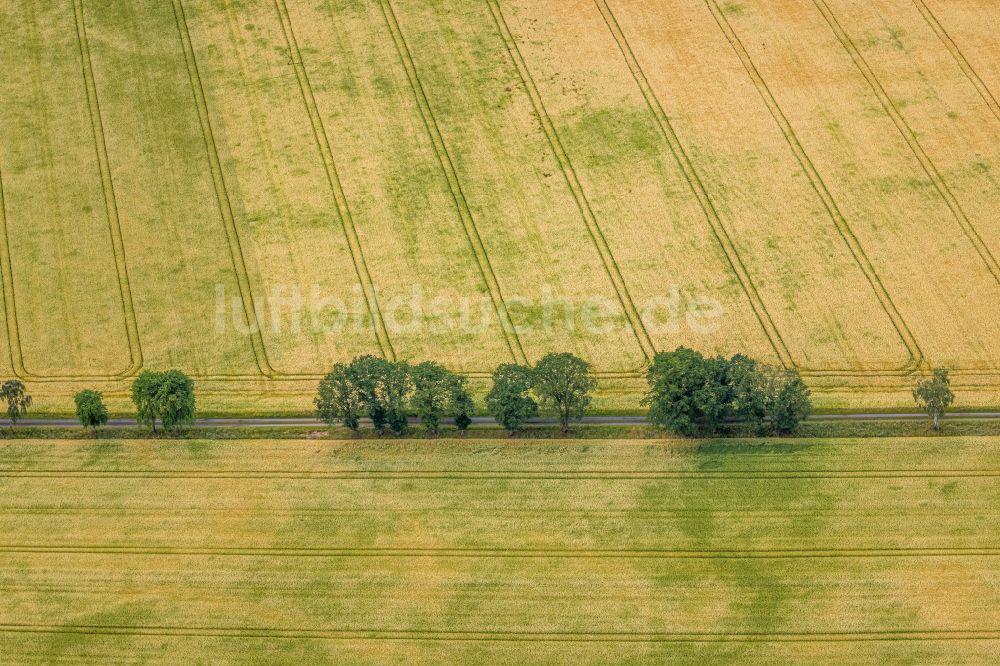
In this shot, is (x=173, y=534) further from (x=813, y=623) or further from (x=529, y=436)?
(x=813, y=623)

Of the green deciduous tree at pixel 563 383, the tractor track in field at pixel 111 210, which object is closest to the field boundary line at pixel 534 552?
the green deciduous tree at pixel 563 383

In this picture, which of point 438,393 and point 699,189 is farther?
point 699,189

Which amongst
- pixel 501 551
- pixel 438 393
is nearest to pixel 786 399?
pixel 501 551

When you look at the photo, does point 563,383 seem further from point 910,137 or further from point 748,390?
point 910,137

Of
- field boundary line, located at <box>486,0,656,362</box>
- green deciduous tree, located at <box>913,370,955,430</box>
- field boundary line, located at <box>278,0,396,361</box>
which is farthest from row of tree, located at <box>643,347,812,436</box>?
field boundary line, located at <box>278,0,396,361</box>

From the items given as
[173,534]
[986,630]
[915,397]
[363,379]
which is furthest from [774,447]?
[173,534]
